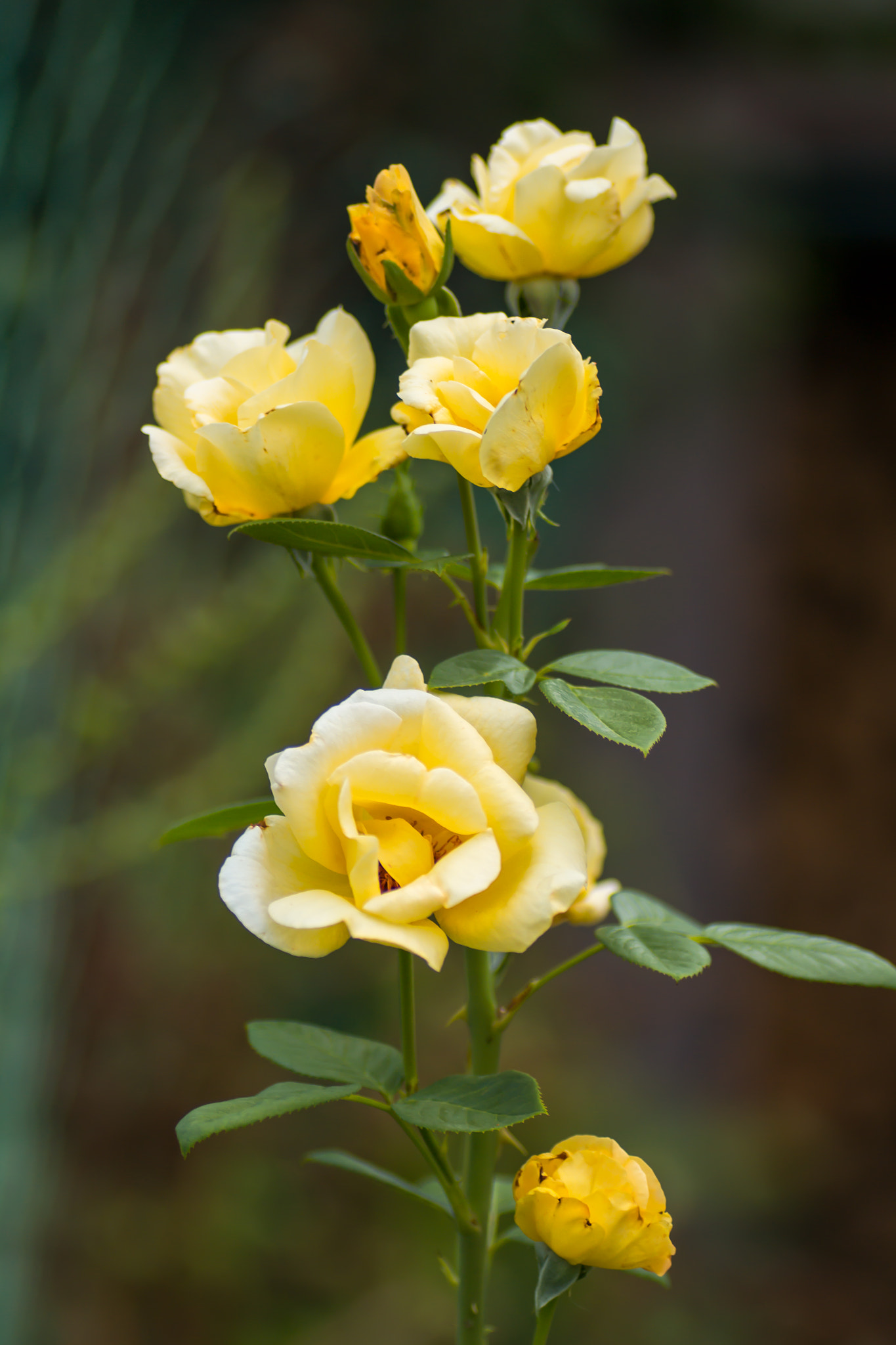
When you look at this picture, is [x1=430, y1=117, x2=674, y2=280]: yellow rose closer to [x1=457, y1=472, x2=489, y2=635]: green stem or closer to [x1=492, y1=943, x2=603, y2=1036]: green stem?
[x1=457, y1=472, x2=489, y2=635]: green stem

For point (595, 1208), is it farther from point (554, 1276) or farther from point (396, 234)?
point (396, 234)

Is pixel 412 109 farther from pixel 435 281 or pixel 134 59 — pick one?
pixel 435 281

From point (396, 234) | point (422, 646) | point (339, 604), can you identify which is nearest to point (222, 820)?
Result: point (339, 604)

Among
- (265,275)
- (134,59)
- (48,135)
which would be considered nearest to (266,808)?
(48,135)

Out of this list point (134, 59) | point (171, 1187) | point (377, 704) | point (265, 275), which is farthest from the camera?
point (265, 275)

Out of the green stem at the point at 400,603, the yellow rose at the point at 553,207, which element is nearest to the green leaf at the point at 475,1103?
the green stem at the point at 400,603

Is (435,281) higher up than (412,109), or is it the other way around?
(412,109)

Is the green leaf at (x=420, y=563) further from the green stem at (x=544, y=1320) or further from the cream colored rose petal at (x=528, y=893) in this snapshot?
the green stem at (x=544, y=1320)
